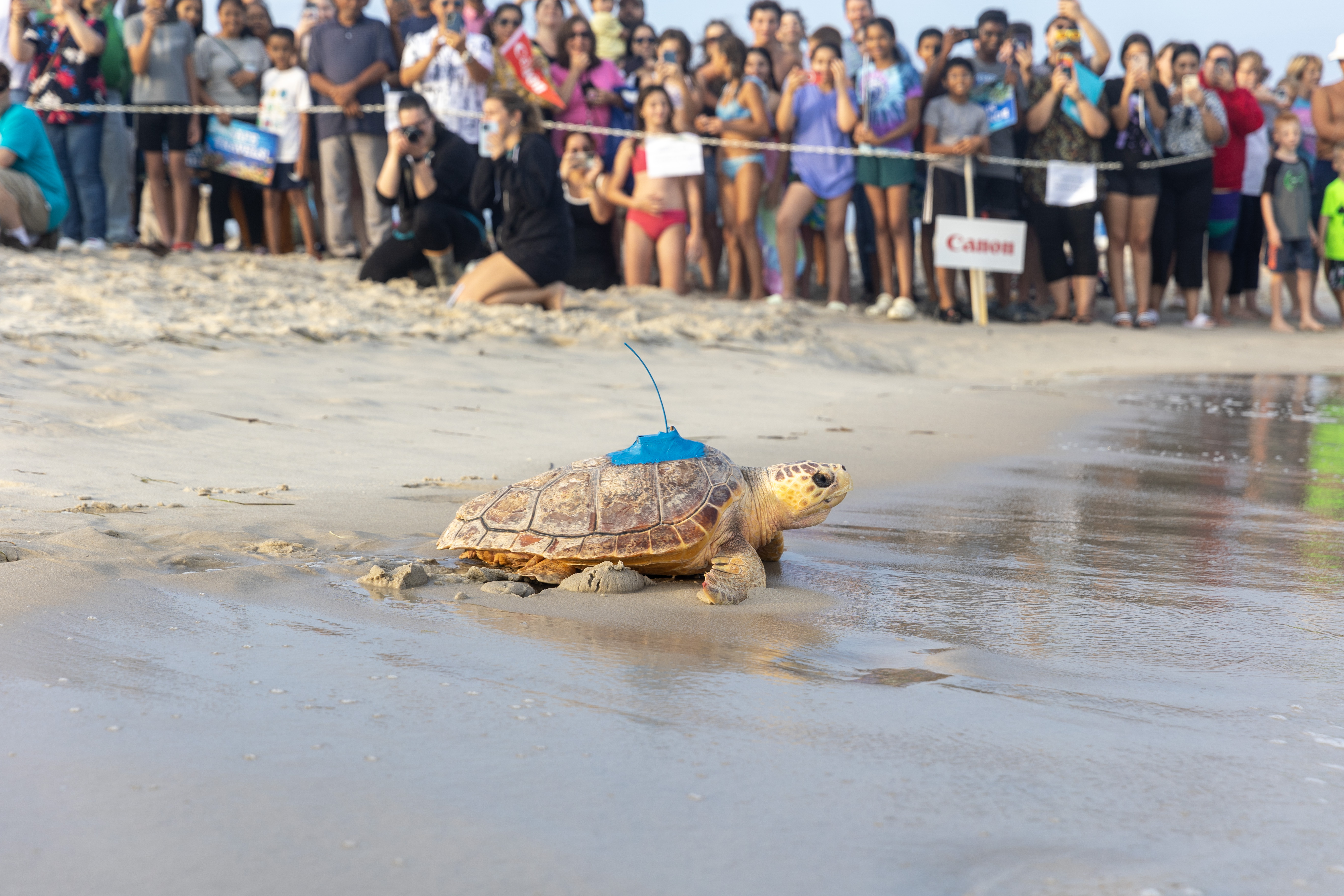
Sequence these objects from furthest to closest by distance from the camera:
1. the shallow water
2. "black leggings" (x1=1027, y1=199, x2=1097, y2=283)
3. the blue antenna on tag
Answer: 1. "black leggings" (x1=1027, y1=199, x2=1097, y2=283)
2. the blue antenna on tag
3. the shallow water

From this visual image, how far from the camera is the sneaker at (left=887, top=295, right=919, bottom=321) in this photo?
859 cm

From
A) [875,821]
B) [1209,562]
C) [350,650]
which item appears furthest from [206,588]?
[1209,562]

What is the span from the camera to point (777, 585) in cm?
268

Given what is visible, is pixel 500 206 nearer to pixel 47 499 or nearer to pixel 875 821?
pixel 47 499

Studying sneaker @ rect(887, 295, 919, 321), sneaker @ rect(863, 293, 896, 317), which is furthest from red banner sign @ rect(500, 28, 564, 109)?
sneaker @ rect(887, 295, 919, 321)

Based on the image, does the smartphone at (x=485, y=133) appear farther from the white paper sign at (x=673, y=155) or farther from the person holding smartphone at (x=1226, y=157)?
the person holding smartphone at (x=1226, y=157)

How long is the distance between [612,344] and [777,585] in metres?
3.98

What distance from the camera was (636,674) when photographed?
1.95 m

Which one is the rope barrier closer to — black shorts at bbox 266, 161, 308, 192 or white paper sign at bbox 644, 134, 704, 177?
white paper sign at bbox 644, 134, 704, 177

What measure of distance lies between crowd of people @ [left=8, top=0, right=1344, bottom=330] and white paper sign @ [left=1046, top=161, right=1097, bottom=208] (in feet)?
0.08

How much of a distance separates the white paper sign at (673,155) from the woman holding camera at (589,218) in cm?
38

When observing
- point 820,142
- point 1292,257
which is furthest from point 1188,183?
point 820,142

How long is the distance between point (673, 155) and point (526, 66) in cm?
124

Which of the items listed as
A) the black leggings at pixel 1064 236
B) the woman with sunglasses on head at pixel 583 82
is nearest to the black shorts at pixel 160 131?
the woman with sunglasses on head at pixel 583 82
